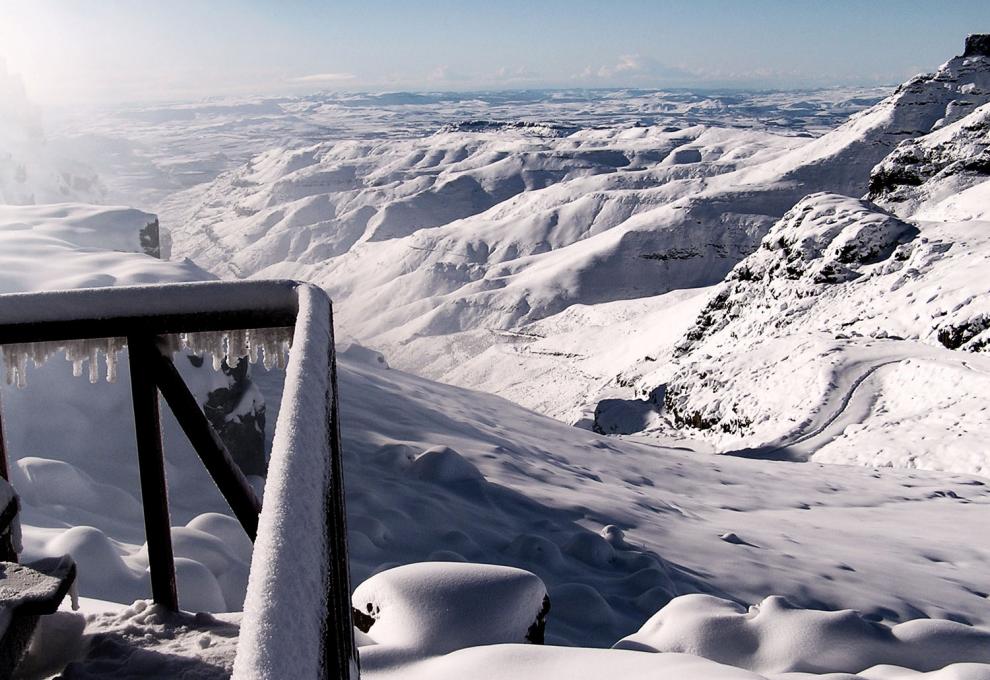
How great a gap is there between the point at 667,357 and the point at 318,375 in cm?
2355

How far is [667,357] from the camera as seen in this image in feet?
78.9

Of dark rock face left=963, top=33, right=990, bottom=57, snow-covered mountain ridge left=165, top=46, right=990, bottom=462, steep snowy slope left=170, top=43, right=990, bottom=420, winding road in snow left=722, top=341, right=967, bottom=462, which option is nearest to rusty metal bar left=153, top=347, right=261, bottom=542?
winding road in snow left=722, top=341, right=967, bottom=462

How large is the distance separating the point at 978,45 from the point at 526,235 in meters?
43.2

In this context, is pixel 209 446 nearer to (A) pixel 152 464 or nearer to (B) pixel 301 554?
(A) pixel 152 464

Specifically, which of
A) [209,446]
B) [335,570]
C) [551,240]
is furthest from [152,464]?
[551,240]

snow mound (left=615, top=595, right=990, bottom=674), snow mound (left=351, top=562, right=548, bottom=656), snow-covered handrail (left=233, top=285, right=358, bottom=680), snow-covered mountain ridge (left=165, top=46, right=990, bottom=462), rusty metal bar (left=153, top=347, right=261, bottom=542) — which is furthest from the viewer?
snow-covered mountain ridge (left=165, top=46, right=990, bottom=462)

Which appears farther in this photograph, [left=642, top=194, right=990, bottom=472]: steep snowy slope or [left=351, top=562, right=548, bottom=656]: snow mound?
[left=642, top=194, right=990, bottom=472]: steep snowy slope

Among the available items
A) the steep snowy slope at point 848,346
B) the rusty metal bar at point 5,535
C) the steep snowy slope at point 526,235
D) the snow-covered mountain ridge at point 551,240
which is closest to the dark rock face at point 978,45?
the snow-covered mountain ridge at point 551,240

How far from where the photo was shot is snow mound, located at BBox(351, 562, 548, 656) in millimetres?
3143

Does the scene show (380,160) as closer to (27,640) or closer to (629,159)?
(629,159)

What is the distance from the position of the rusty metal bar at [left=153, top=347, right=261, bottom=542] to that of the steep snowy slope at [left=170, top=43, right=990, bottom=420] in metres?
19.5

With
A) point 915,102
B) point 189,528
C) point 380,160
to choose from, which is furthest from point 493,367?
point 380,160

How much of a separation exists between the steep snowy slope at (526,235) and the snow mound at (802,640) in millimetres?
17349

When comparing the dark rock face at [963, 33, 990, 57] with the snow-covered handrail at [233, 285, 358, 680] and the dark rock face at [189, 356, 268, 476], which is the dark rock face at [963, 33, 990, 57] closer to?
the dark rock face at [189, 356, 268, 476]
